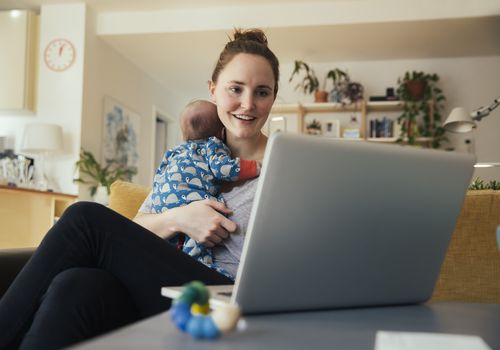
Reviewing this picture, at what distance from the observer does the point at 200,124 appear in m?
1.61

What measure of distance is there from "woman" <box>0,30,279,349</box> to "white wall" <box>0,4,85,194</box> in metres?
4.02

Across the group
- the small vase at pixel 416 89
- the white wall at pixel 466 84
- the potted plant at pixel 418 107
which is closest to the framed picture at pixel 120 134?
the white wall at pixel 466 84

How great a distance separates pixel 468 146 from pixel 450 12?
5.44 feet

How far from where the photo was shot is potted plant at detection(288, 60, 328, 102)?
6.01 m

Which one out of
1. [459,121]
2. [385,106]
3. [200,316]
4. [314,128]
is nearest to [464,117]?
[459,121]

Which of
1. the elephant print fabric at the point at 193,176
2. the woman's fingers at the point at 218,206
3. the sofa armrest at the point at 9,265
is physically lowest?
the sofa armrest at the point at 9,265

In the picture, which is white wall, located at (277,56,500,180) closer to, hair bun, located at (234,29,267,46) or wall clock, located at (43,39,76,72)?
wall clock, located at (43,39,76,72)

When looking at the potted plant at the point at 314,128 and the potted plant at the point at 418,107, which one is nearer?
the potted plant at the point at 418,107

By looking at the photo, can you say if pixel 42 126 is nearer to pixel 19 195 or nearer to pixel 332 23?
pixel 19 195

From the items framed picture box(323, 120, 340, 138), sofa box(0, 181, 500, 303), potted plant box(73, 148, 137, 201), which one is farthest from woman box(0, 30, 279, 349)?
framed picture box(323, 120, 340, 138)

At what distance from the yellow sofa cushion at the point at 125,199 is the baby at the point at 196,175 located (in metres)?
0.43

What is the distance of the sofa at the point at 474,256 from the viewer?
4.78 feet

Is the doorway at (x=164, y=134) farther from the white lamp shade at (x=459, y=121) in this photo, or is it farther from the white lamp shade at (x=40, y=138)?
the white lamp shade at (x=459, y=121)

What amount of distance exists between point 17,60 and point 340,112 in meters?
3.29
